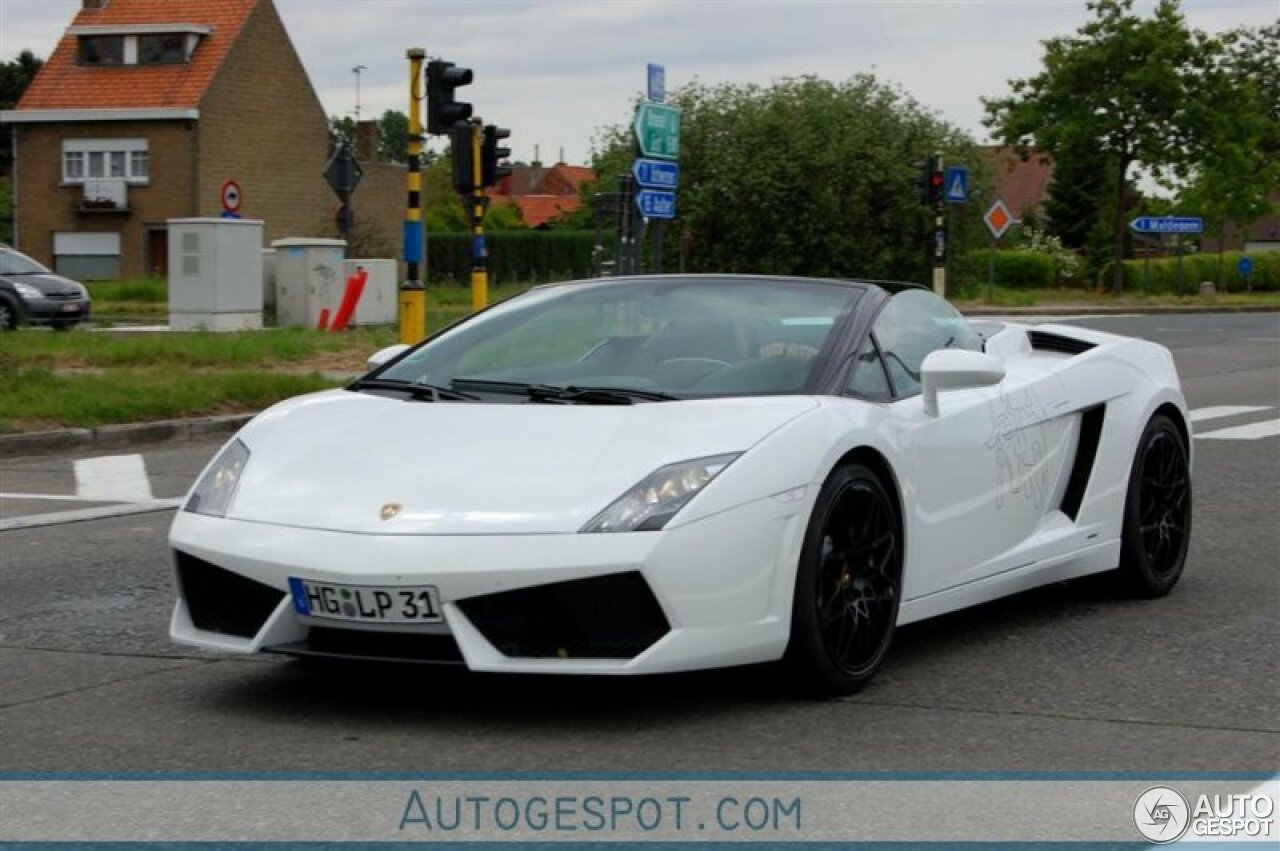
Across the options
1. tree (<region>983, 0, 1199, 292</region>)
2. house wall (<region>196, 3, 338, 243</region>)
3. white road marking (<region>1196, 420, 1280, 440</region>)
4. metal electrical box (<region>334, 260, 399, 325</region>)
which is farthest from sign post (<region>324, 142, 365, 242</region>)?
house wall (<region>196, 3, 338, 243</region>)

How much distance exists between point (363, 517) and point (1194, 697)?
2288 millimetres

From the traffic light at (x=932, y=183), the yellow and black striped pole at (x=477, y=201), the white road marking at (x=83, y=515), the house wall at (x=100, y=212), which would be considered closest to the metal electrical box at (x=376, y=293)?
the yellow and black striped pole at (x=477, y=201)

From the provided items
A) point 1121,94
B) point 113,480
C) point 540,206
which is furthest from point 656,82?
point 540,206

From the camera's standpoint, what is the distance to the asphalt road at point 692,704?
4.85 metres

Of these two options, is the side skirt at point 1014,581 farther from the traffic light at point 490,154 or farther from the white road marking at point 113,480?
the traffic light at point 490,154

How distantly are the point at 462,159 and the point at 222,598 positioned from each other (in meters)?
19.2

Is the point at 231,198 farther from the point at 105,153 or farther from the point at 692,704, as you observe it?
the point at 692,704

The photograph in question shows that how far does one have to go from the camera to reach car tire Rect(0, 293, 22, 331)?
1160 inches

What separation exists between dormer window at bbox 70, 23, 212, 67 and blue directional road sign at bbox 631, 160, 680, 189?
45.3 meters

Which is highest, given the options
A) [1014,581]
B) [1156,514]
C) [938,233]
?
[938,233]

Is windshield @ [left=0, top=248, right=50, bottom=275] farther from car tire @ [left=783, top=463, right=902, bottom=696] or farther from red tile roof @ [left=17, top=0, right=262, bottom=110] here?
red tile roof @ [left=17, top=0, right=262, bottom=110]

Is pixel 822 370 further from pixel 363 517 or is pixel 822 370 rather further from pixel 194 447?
pixel 194 447

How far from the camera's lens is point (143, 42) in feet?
215

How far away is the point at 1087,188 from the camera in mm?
94875
